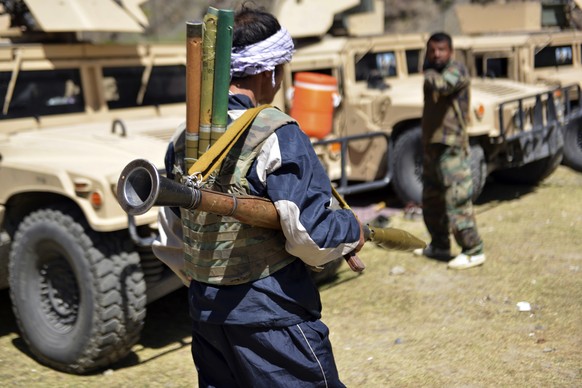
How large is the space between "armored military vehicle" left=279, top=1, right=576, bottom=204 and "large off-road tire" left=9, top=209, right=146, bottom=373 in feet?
Answer: 9.13

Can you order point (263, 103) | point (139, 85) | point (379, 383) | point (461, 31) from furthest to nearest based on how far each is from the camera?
1. point (461, 31)
2. point (139, 85)
3. point (379, 383)
4. point (263, 103)

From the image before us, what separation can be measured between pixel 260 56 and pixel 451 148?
3145 mm

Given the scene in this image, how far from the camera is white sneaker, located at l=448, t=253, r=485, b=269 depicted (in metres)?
5.06

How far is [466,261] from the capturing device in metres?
5.07

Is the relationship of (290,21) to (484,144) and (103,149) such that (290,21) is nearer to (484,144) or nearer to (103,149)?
(484,144)

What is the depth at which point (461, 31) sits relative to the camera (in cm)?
892

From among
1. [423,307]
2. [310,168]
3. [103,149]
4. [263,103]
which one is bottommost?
[423,307]

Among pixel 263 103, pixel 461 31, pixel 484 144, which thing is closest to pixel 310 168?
pixel 263 103

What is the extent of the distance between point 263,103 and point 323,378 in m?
0.76

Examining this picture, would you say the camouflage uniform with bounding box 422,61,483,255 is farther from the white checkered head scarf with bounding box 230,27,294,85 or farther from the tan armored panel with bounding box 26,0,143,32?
the white checkered head scarf with bounding box 230,27,294,85

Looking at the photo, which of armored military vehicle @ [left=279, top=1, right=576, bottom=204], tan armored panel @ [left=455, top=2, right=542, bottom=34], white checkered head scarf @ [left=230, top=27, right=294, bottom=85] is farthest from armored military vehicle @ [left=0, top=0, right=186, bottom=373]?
tan armored panel @ [left=455, top=2, right=542, bottom=34]

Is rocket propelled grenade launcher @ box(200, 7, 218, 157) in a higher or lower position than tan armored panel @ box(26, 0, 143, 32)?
lower

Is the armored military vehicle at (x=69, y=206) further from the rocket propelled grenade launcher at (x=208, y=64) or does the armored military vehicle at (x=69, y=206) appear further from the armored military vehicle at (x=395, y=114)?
the armored military vehicle at (x=395, y=114)

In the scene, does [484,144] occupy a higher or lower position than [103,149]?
lower
